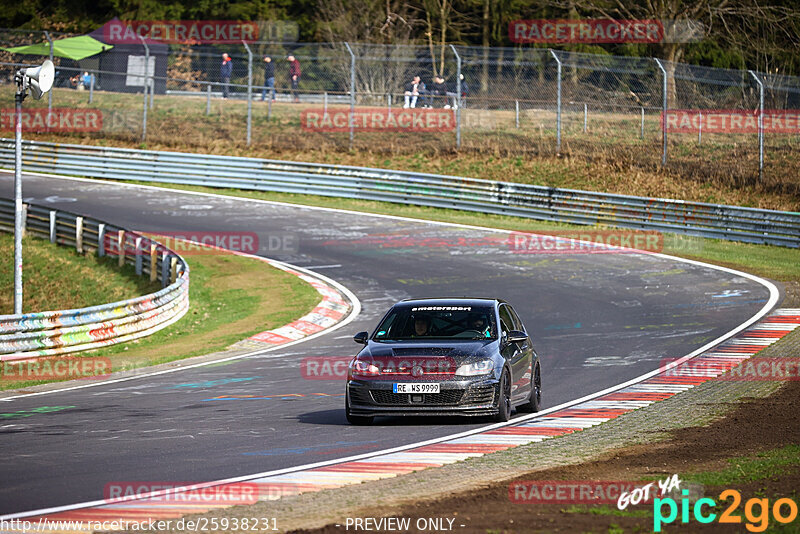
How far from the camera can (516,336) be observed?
38.7 ft

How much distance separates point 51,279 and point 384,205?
40.2 feet

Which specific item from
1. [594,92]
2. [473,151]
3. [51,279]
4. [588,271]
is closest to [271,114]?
[473,151]

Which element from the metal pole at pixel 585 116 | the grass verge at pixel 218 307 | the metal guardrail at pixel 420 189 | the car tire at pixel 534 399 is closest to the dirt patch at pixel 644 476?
the car tire at pixel 534 399

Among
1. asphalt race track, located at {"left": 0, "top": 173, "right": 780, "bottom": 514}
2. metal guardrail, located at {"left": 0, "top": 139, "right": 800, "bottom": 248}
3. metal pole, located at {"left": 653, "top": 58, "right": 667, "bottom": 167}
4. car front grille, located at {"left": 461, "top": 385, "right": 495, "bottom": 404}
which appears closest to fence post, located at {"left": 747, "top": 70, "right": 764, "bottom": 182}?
metal pole, located at {"left": 653, "top": 58, "right": 667, "bottom": 167}

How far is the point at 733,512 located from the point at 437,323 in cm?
581

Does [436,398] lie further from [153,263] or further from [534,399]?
[153,263]

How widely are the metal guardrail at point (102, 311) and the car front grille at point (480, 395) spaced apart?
30.3 feet

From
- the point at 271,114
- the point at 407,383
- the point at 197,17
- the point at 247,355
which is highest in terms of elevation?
the point at 197,17

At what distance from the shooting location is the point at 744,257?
87.8ft

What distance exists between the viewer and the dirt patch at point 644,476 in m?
6.55

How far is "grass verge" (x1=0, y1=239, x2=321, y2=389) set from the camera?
60.6ft

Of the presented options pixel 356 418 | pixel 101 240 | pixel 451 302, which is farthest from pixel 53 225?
pixel 356 418

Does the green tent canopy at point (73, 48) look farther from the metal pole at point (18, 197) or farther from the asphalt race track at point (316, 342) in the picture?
the metal pole at point (18, 197)

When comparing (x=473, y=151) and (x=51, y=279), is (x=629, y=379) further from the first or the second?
(x=473, y=151)
